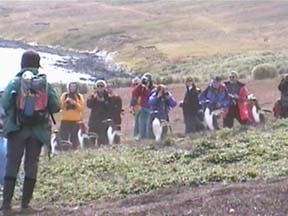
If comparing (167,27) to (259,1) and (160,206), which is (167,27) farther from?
(160,206)

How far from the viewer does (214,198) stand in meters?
10.7

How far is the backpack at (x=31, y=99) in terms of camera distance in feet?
36.0

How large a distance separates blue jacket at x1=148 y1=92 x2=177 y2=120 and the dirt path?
7453 millimetres

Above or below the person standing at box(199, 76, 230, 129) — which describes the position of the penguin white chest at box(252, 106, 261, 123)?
below

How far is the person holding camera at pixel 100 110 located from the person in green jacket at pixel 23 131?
8452 mm

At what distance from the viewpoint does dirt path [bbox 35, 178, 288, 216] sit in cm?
985

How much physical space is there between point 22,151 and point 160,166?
3.86 metres

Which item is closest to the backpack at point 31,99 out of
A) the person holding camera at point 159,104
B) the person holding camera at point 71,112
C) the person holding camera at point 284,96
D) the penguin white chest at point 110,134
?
the person holding camera at point 71,112

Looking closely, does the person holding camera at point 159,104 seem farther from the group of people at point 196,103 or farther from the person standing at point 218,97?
the person standing at point 218,97

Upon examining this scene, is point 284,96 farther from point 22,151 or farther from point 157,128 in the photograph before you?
point 22,151

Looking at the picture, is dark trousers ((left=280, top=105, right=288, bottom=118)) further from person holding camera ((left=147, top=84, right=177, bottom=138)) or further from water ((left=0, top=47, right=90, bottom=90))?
water ((left=0, top=47, right=90, bottom=90))

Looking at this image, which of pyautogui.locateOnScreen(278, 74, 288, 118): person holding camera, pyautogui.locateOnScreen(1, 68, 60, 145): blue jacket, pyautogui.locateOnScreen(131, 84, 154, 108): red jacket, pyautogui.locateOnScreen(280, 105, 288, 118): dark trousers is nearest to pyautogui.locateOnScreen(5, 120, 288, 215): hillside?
pyautogui.locateOnScreen(1, 68, 60, 145): blue jacket

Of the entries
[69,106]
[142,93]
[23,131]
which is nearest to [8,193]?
[23,131]

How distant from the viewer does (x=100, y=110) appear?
19875mm
